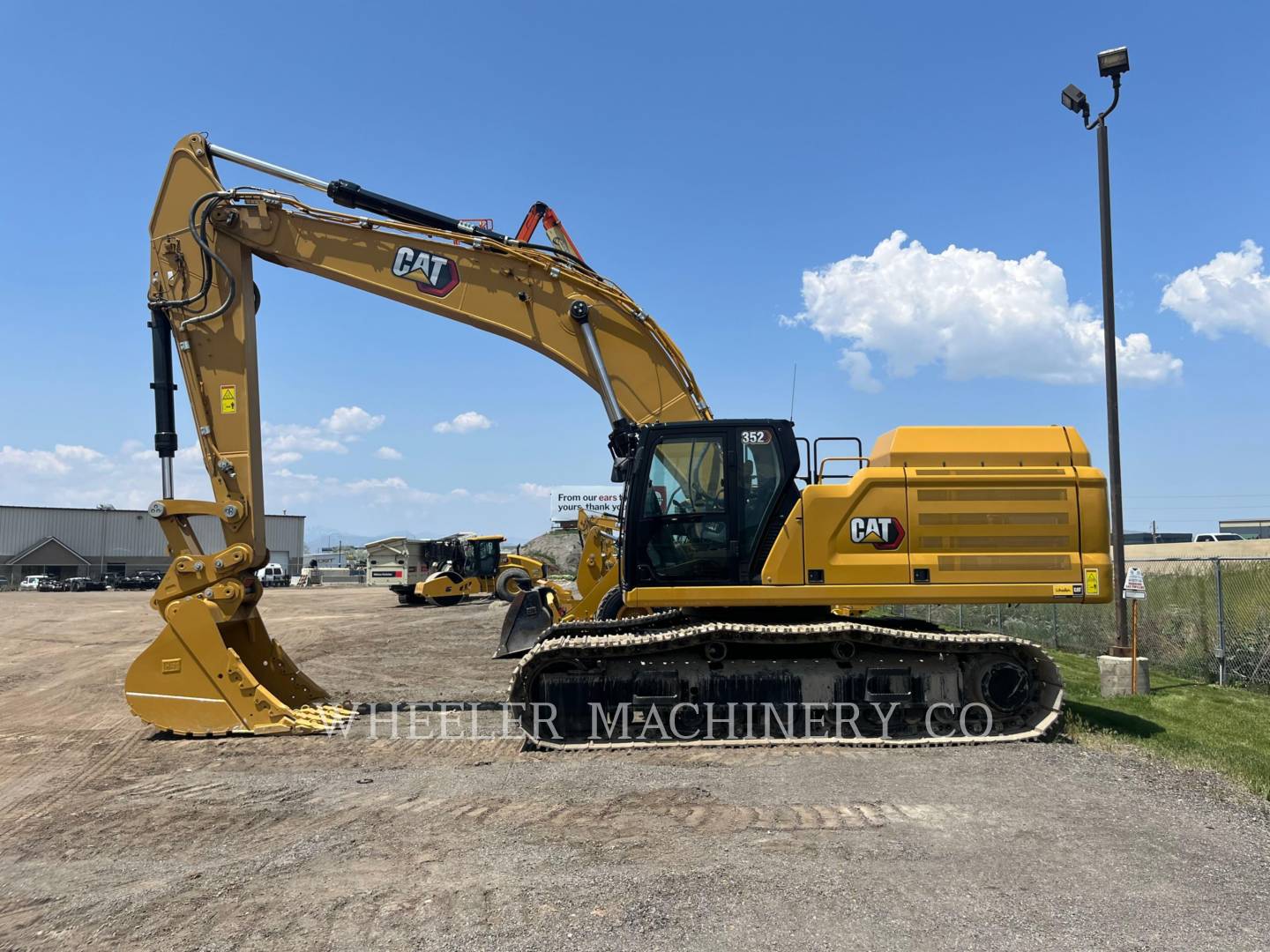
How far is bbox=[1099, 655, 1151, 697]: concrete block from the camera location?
35.9ft

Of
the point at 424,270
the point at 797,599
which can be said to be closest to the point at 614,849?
the point at 797,599

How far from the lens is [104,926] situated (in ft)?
14.0

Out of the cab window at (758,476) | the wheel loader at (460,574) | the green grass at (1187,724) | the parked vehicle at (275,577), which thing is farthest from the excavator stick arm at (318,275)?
the parked vehicle at (275,577)

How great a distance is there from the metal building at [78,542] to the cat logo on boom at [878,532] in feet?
211

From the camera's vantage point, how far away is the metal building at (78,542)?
67.7 meters

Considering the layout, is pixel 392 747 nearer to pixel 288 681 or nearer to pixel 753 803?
pixel 288 681

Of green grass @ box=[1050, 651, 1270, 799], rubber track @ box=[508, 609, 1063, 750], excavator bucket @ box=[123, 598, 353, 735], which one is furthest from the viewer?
excavator bucket @ box=[123, 598, 353, 735]

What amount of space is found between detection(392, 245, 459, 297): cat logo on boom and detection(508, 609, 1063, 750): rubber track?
4269 mm

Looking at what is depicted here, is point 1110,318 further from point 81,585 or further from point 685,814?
point 81,585

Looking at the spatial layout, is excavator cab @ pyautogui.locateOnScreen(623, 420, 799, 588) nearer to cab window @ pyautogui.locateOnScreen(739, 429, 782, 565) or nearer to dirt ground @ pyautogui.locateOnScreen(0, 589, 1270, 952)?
cab window @ pyautogui.locateOnScreen(739, 429, 782, 565)

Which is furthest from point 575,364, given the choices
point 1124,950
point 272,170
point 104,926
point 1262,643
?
point 1262,643

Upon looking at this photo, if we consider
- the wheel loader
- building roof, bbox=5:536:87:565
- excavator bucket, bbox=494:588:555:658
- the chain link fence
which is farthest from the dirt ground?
building roof, bbox=5:536:87:565

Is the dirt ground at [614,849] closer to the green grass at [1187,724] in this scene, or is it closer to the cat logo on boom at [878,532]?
the green grass at [1187,724]

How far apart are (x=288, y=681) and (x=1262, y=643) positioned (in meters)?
12.5
